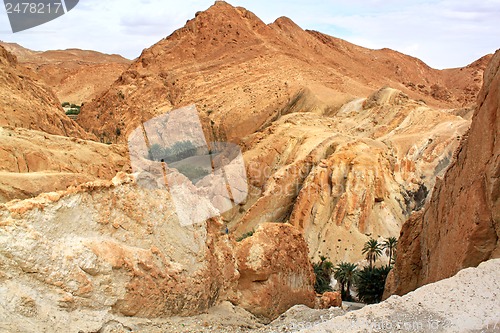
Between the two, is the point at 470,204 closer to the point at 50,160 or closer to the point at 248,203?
the point at 50,160

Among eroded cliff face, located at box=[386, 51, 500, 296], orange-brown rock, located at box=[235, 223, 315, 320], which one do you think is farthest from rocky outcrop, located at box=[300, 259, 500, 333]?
orange-brown rock, located at box=[235, 223, 315, 320]

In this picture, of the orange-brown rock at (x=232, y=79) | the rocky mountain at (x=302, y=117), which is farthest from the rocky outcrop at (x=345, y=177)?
the orange-brown rock at (x=232, y=79)

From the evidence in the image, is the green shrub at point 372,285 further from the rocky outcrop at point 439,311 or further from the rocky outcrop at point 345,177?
the rocky outcrop at point 439,311

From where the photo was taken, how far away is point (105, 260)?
10344 millimetres

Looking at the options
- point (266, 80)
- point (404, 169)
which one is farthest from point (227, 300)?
point (266, 80)

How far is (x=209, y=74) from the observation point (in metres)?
63.6

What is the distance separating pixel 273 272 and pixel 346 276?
16.9 metres

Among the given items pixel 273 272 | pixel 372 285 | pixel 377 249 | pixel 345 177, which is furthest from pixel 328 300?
pixel 345 177

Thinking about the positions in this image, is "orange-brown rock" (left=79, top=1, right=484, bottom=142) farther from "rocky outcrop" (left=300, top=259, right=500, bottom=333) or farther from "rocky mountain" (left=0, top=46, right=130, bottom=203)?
"rocky outcrop" (left=300, top=259, right=500, bottom=333)

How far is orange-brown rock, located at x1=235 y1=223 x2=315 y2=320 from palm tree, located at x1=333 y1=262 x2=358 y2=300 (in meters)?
14.5

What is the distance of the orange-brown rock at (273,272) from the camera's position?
1462 cm

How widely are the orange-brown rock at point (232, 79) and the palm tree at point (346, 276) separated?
24423mm

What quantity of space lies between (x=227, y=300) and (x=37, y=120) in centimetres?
2022

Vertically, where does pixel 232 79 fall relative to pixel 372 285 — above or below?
above
